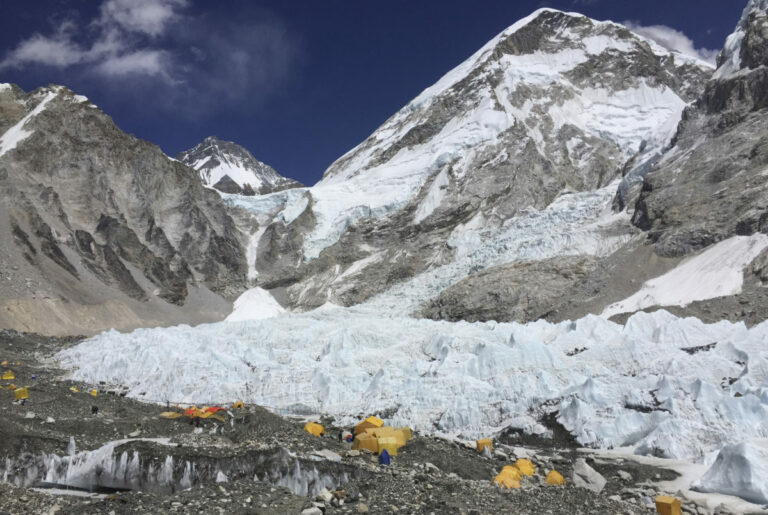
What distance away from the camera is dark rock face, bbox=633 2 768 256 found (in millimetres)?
44153

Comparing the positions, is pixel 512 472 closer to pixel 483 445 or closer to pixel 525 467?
pixel 525 467

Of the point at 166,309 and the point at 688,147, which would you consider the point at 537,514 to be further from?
the point at 166,309

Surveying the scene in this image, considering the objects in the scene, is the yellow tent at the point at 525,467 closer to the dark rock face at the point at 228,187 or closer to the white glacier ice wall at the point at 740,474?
the white glacier ice wall at the point at 740,474

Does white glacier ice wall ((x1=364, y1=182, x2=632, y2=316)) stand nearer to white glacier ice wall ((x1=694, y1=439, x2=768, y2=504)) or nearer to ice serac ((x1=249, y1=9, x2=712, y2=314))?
ice serac ((x1=249, y1=9, x2=712, y2=314))

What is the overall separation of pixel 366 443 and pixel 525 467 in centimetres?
361

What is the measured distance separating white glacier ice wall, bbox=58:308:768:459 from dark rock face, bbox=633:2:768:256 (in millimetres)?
22204

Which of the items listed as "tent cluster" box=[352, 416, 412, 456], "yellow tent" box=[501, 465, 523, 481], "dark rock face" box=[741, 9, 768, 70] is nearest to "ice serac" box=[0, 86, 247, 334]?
"tent cluster" box=[352, 416, 412, 456]

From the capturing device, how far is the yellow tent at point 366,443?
13266mm

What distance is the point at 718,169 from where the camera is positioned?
49.4 meters

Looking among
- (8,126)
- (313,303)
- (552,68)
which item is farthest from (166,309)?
(552,68)

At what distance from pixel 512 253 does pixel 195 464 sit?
49.1 meters

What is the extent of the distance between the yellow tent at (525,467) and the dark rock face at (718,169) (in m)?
34.8

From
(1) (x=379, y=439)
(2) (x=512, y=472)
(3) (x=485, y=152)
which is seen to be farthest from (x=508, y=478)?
(3) (x=485, y=152)

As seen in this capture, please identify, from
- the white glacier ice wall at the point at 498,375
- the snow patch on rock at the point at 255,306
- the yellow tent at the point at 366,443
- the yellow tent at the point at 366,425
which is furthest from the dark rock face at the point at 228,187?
the yellow tent at the point at 366,443
